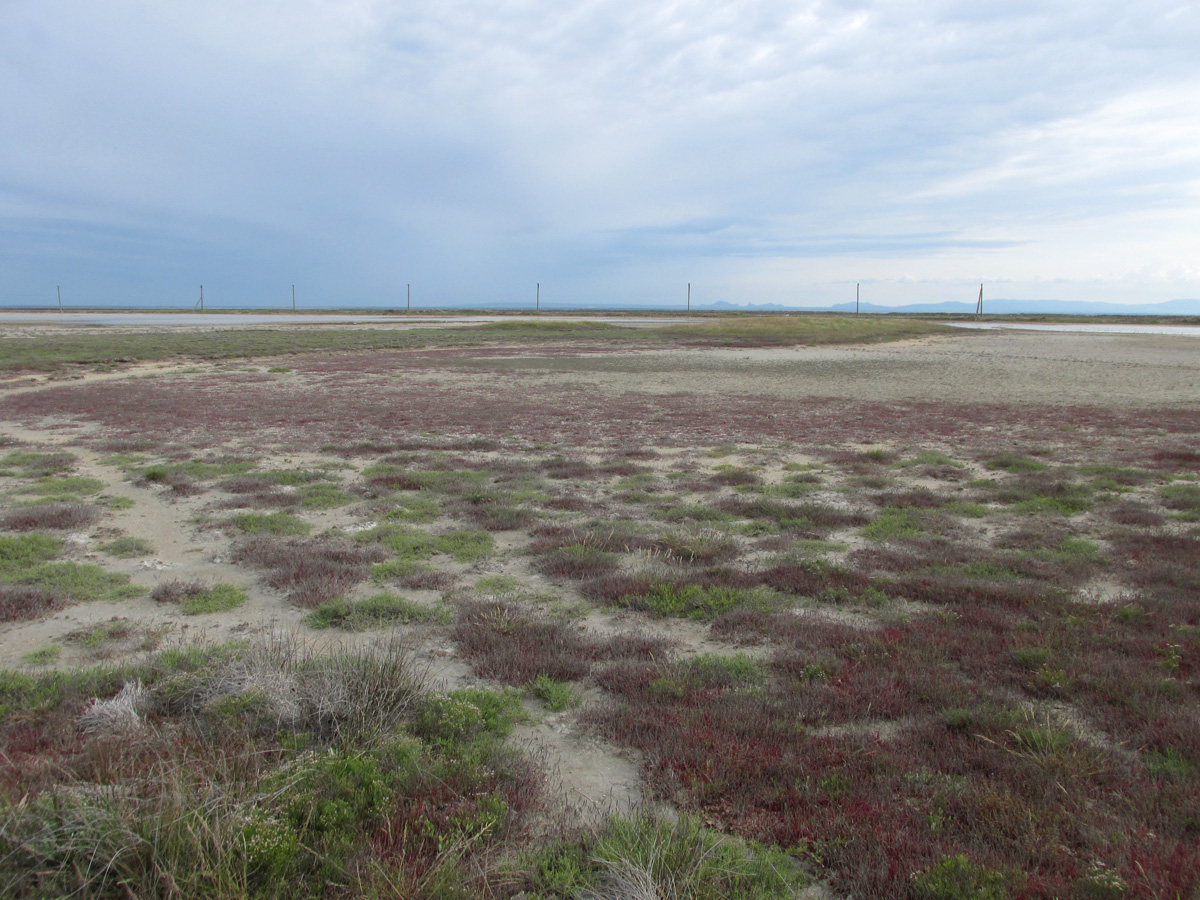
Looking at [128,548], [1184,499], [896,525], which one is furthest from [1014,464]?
[128,548]

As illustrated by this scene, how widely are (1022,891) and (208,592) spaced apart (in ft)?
27.1

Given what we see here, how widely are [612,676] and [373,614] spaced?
2.99m

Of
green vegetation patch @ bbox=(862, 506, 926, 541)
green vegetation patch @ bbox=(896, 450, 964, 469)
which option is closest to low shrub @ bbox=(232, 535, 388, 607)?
green vegetation patch @ bbox=(862, 506, 926, 541)

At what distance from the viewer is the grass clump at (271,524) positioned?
10414 millimetres

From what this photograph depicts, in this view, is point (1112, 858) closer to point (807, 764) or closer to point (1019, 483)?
point (807, 764)

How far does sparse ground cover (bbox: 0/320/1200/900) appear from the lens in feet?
12.1

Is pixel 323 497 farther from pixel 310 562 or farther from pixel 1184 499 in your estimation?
pixel 1184 499

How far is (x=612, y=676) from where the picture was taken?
6.11 meters

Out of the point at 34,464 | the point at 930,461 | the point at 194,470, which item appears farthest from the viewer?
the point at 930,461

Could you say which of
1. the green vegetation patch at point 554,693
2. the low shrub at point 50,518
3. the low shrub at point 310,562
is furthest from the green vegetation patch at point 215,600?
the low shrub at point 50,518

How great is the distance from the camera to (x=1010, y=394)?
2869 centimetres

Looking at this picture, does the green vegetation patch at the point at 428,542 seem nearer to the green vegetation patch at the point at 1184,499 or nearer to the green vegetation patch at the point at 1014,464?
the green vegetation patch at the point at 1184,499

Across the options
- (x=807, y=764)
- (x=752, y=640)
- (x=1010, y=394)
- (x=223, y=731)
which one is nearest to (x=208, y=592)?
(x=223, y=731)

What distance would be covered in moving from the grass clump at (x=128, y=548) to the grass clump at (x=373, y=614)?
3.77 m
